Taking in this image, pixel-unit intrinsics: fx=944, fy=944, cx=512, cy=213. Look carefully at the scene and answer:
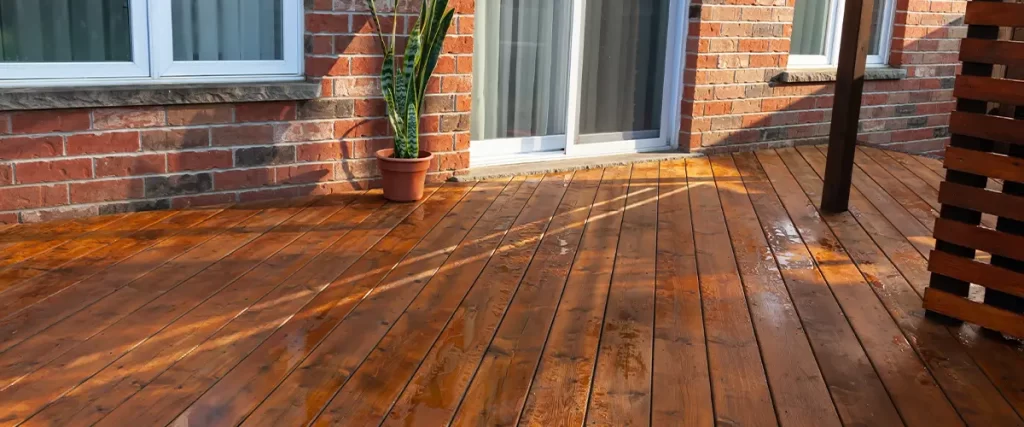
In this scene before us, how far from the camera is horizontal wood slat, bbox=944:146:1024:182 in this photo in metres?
2.70

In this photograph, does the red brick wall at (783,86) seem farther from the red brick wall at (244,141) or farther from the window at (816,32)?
the red brick wall at (244,141)

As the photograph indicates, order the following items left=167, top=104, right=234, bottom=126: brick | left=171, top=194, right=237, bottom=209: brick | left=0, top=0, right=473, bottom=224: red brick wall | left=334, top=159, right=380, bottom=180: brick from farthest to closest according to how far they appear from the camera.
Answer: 1. left=334, top=159, right=380, bottom=180: brick
2. left=171, top=194, right=237, bottom=209: brick
3. left=167, top=104, right=234, bottom=126: brick
4. left=0, top=0, right=473, bottom=224: red brick wall

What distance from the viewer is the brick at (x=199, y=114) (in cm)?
389

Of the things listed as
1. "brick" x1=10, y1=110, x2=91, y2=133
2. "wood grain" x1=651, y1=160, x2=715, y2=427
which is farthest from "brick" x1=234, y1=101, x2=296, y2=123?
"wood grain" x1=651, y1=160, x2=715, y2=427

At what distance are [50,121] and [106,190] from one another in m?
0.35

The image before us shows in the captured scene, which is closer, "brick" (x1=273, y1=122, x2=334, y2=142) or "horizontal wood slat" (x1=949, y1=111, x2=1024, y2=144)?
"horizontal wood slat" (x1=949, y1=111, x2=1024, y2=144)

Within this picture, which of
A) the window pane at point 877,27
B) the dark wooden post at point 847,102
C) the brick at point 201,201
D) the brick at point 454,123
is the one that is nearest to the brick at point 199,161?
the brick at point 201,201

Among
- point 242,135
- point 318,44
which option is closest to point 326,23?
point 318,44

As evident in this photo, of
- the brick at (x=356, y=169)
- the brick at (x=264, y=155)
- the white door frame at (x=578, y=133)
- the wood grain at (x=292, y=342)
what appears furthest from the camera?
the white door frame at (x=578, y=133)

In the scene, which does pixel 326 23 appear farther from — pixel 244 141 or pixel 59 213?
pixel 59 213

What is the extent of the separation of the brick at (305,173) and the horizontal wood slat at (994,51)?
2.70 metres

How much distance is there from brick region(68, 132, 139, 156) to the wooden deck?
0.92 ft

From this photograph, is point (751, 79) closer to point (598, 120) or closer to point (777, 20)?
point (777, 20)

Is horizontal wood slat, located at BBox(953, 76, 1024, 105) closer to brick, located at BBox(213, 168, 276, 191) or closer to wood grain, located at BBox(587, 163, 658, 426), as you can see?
wood grain, located at BBox(587, 163, 658, 426)
